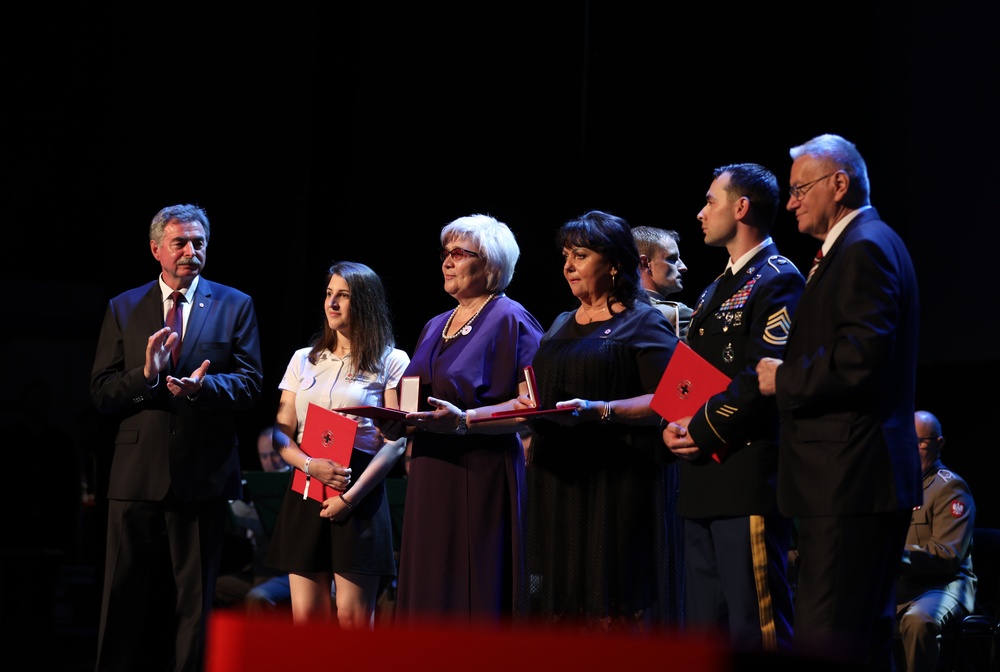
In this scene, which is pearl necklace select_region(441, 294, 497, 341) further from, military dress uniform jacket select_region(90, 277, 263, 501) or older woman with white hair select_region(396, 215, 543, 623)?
military dress uniform jacket select_region(90, 277, 263, 501)

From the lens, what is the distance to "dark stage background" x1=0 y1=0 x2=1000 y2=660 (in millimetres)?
5539

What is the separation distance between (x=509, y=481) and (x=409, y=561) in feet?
1.36

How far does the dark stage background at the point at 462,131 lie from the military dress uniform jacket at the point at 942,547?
973 millimetres

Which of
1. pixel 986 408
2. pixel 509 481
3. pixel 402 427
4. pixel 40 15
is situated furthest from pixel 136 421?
pixel 986 408

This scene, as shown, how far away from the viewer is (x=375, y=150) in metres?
6.29

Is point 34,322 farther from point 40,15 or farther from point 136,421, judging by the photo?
point 136,421

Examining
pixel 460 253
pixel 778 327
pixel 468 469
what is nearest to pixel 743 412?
pixel 778 327

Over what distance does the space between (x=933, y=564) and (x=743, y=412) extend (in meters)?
2.33

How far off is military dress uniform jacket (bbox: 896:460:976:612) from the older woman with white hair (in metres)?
2.08

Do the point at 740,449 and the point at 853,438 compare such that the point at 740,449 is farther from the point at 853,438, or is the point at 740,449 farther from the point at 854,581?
the point at 854,581

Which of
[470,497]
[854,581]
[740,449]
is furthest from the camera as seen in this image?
[470,497]

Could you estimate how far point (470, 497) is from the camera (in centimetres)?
344

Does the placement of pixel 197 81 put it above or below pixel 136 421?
above

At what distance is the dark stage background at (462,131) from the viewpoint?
18.2ft
